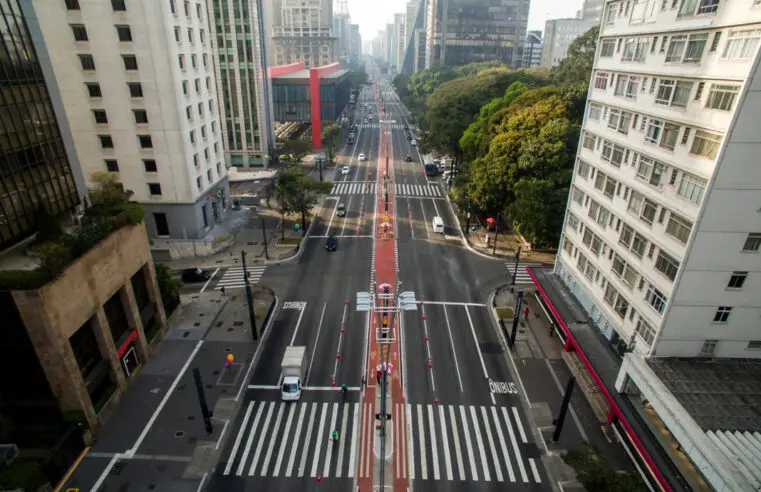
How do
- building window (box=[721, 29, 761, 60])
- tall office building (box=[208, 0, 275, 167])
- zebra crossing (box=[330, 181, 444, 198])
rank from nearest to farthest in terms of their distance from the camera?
building window (box=[721, 29, 761, 60])
zebra crossing (box=[330, 181, 444, 198])
tall office building (box=[208, 0, 275, 167])

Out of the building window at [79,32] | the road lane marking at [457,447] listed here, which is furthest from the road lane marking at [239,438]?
the building window at [79,32]

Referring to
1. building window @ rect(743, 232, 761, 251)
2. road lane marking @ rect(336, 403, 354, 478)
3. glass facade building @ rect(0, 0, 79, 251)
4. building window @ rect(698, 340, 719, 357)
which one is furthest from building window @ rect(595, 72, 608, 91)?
glass facade building @ rect(0, 0, 79, 251)

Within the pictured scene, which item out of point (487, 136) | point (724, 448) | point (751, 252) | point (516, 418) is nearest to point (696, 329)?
point (751, 252)

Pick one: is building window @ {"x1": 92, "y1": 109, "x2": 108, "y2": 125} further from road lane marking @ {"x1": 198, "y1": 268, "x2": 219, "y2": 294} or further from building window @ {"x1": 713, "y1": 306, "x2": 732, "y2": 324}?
building window @ {"x1": 713, "y1": 306, "x2": 732, "y2": 324}

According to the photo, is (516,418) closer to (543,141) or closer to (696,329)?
(696,329)

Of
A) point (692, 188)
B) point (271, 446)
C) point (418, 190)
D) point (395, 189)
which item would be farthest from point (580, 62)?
point (271, 446)

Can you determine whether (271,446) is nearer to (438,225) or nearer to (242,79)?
(438,225)
